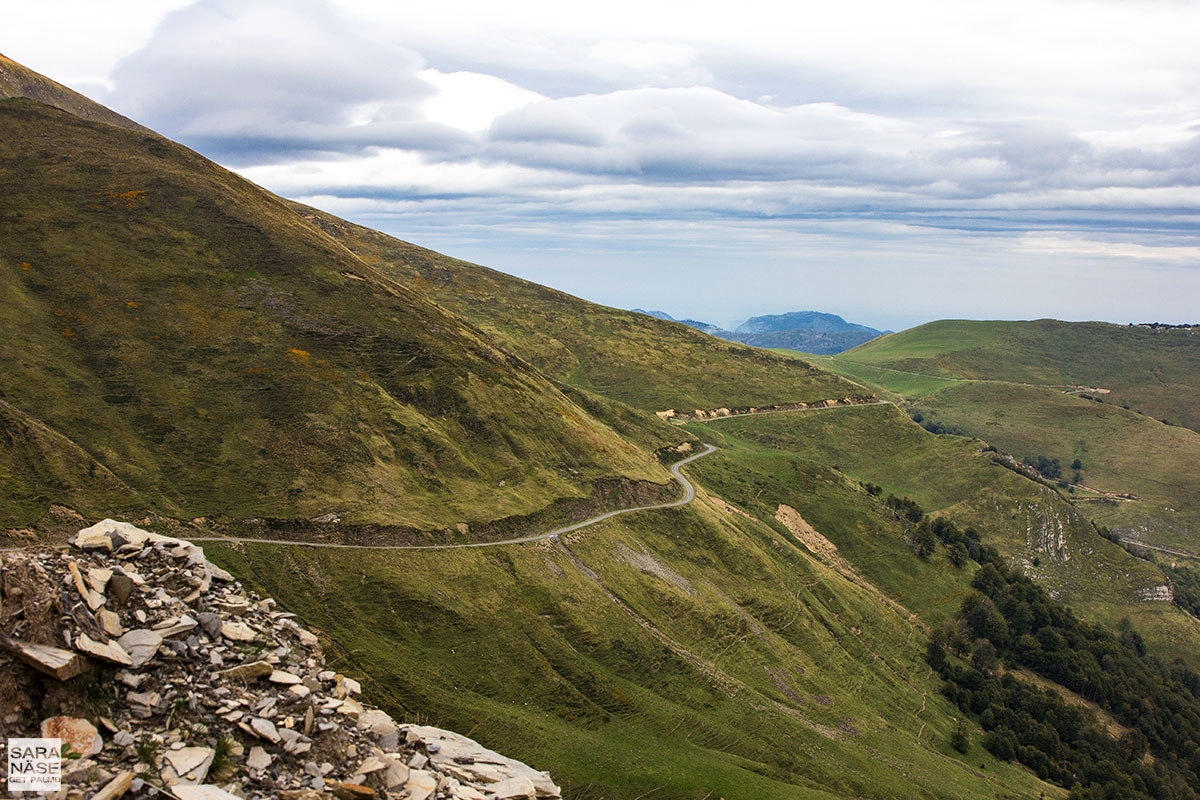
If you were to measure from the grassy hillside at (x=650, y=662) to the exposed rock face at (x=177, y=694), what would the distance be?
34386 mm

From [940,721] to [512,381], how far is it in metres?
107

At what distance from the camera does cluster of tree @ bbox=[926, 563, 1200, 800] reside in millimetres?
133625

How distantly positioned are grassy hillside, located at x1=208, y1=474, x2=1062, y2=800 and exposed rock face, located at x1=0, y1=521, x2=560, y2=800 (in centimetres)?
3439

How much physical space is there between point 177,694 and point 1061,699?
177 meters

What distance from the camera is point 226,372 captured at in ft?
367

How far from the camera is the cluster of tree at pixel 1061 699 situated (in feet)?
438

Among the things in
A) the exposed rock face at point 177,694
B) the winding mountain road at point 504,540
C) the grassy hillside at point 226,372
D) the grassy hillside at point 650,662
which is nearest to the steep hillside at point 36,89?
the grassy hillside at point 226,372

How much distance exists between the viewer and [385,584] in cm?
8438

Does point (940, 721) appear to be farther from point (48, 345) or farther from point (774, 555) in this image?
point (48, 345)

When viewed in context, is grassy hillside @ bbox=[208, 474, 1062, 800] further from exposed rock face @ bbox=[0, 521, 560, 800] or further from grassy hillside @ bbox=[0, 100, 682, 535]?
exposed rock face @ bbox=[0, 521, 560, 800]

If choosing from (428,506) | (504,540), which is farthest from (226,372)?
(504,540)

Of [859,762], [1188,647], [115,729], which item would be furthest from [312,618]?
[1188,647]

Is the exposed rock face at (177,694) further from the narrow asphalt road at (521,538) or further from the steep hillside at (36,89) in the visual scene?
the steep hillside at (36,89)

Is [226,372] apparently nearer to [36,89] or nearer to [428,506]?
[428,506]
